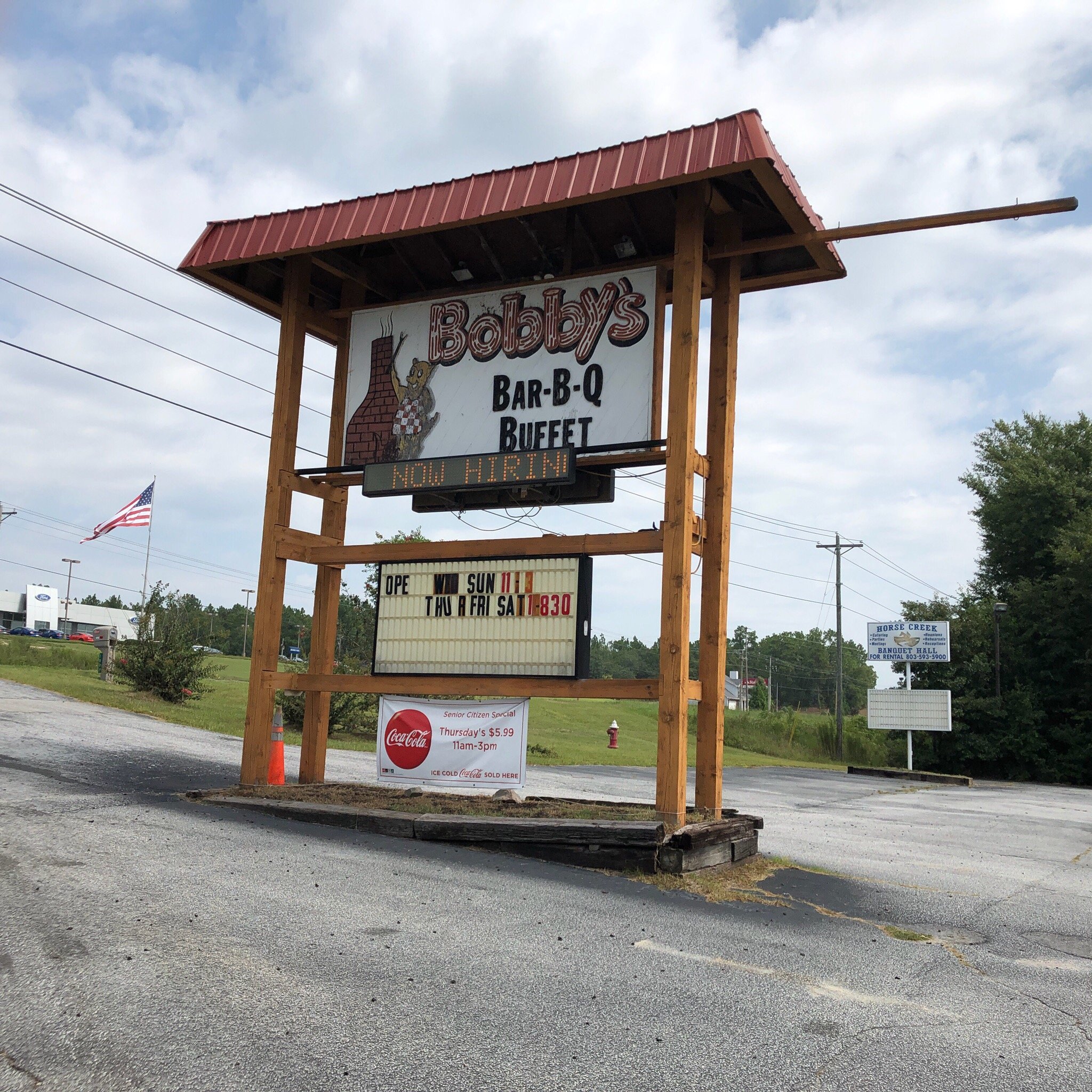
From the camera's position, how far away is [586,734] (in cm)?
4078

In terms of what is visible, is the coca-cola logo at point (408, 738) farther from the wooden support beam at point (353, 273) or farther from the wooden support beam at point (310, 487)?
the wooden support beam at point (353, 273)

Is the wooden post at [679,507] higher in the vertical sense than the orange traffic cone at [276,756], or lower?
A: higher

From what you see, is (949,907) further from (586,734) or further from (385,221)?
(586,734)

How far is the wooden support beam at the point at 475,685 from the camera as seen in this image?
9297 millimetres

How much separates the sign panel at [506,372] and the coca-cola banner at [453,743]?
2.90 meters

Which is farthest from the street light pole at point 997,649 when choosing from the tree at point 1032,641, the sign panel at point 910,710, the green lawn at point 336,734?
the green lawn at point 336,734

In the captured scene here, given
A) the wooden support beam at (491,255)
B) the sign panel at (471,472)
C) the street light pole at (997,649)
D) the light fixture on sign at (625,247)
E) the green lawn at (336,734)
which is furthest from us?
the street light pole at (997,649)

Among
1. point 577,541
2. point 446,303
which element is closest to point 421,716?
point 577,541

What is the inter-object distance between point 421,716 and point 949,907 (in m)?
5.59

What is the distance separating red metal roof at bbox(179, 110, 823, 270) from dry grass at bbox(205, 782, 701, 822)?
6092mm

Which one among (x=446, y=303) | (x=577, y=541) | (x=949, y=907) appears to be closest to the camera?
(x=949, y=907)

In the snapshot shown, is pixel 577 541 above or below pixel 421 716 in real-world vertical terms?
above

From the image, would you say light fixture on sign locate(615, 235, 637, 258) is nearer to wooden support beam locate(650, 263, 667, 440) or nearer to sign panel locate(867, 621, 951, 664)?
wooden support beam locate(650, 263, 667, 440)

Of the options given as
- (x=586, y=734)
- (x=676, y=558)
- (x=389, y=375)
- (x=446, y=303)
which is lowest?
(x=586, y=734)
